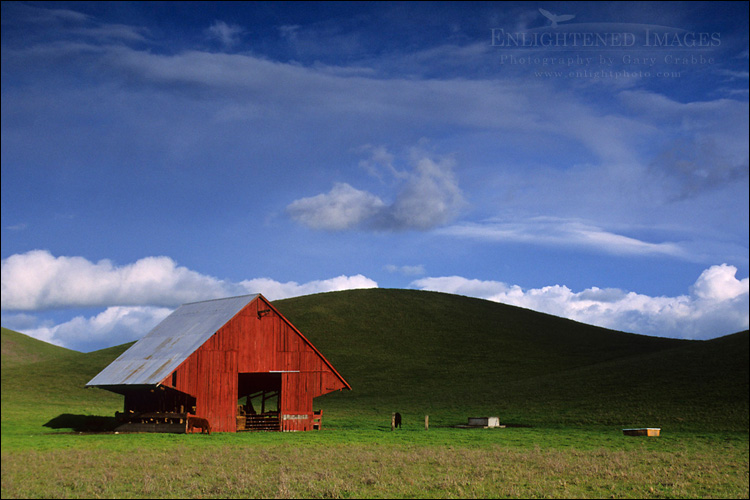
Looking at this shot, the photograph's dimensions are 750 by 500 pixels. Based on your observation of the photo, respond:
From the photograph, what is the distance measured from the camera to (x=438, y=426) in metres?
50.6

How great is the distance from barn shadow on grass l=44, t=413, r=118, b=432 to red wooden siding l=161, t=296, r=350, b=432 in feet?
17.5

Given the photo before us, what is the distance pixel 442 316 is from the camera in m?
125

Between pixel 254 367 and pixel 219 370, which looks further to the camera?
pixel 254 367

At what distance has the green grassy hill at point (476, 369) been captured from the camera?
53.1 meters

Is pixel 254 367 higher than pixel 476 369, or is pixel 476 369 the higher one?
pixel 254 367

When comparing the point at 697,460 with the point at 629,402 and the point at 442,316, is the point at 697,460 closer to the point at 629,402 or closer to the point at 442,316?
the point at 629,402

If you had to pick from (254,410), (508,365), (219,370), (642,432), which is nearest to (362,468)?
(219,370)

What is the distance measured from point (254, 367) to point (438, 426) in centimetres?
1630

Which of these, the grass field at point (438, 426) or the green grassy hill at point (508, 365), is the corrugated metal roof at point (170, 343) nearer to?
the grass field at point (438, 426)

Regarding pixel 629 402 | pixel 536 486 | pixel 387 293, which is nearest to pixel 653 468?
pixel 536 486

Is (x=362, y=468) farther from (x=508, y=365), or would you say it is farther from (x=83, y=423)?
(x=508, y=365)

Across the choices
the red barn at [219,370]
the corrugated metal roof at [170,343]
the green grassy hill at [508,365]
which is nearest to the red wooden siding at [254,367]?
the red barn at [219,370]

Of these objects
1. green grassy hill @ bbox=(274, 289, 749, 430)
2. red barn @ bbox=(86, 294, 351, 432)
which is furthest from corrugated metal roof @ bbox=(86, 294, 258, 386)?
green grassy hill @ bbox=(274, 289, 749, 430)

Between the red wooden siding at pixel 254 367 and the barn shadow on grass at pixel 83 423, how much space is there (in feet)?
17.5
